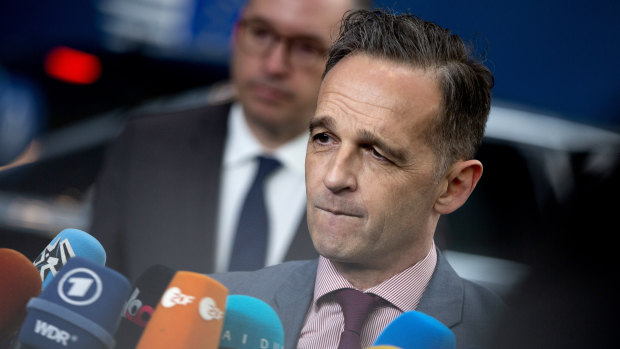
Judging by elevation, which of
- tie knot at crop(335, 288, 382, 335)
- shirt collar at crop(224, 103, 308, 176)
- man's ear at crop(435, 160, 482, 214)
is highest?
man's ear at crop(435, 160, 482, 214)

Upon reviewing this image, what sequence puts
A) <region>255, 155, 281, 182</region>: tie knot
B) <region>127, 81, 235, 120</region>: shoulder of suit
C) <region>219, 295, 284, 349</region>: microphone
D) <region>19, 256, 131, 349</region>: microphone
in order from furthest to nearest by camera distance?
<region>127, 81, 235, 120</region>: shoulder of suit < <region>255, 155, 281, 182</region>: tie knot < <region>219, 295, 284, 349</region>: microphone < <region>19, 256, 131, 349</region>: microphone

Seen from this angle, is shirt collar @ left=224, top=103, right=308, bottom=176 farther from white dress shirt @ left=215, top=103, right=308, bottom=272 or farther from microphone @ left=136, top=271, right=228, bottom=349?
microphone @ left=136, top=271, right=228, bottom=349

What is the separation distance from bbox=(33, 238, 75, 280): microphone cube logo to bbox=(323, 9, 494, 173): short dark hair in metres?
0.61

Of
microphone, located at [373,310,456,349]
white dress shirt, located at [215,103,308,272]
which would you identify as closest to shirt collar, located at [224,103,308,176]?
white dress shirt, located at [215,103,308,272]

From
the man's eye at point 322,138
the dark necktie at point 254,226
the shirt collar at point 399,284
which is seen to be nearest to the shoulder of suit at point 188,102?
the dark necktie at point 254,226

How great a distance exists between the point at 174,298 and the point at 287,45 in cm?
78

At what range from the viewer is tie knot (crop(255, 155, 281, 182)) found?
5.02 ft

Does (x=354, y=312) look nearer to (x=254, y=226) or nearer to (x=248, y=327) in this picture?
(x=248, y=327)

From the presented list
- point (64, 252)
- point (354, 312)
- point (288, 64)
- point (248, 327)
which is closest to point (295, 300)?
point (354, 312)

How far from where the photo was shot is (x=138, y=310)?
3.55ft

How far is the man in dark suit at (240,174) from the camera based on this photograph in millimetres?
1498

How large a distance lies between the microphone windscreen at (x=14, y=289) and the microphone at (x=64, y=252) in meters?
0.08

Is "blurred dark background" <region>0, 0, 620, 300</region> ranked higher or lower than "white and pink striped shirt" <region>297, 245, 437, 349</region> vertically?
higher

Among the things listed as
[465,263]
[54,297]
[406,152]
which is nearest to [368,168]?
[406,152]
